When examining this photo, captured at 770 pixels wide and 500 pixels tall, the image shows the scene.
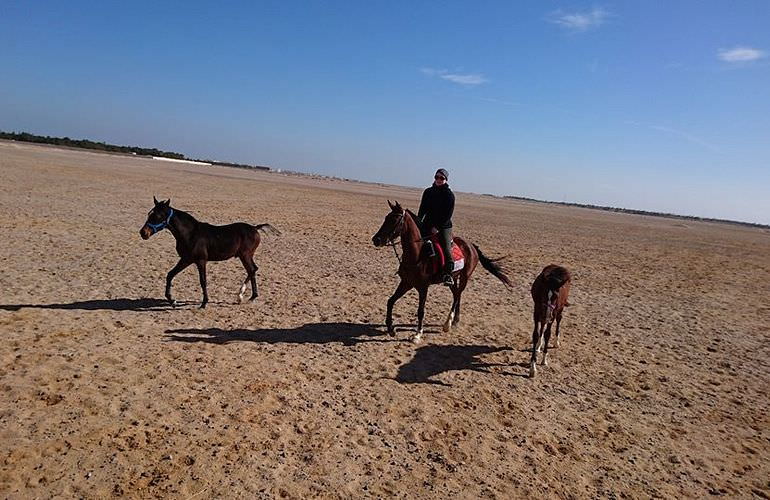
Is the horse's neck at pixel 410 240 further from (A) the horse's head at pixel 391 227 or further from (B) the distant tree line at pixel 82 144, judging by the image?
(B) the distant tree line at pixel 82 144

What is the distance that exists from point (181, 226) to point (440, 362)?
18.4 feet

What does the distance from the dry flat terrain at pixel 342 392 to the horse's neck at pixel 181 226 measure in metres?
1.42

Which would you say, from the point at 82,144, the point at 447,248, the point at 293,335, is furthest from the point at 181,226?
the point at 82,144

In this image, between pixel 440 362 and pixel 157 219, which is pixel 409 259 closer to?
pixel 440 362

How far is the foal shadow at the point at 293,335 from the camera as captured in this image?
791 cm

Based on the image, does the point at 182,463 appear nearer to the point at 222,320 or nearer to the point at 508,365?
the point at 222,320

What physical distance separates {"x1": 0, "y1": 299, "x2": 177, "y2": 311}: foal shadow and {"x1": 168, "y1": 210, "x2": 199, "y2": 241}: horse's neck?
4.56 ft

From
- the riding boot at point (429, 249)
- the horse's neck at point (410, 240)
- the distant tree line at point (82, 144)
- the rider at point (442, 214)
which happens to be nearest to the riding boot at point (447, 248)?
the rider at point (442, 214)

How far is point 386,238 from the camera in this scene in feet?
27.5

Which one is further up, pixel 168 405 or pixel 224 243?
pixel 224 243

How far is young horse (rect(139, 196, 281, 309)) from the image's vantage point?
9.08 m

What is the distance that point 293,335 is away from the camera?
8492 mm

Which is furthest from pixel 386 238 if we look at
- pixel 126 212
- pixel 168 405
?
pixel 126 212

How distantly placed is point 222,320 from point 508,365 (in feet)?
17.1
